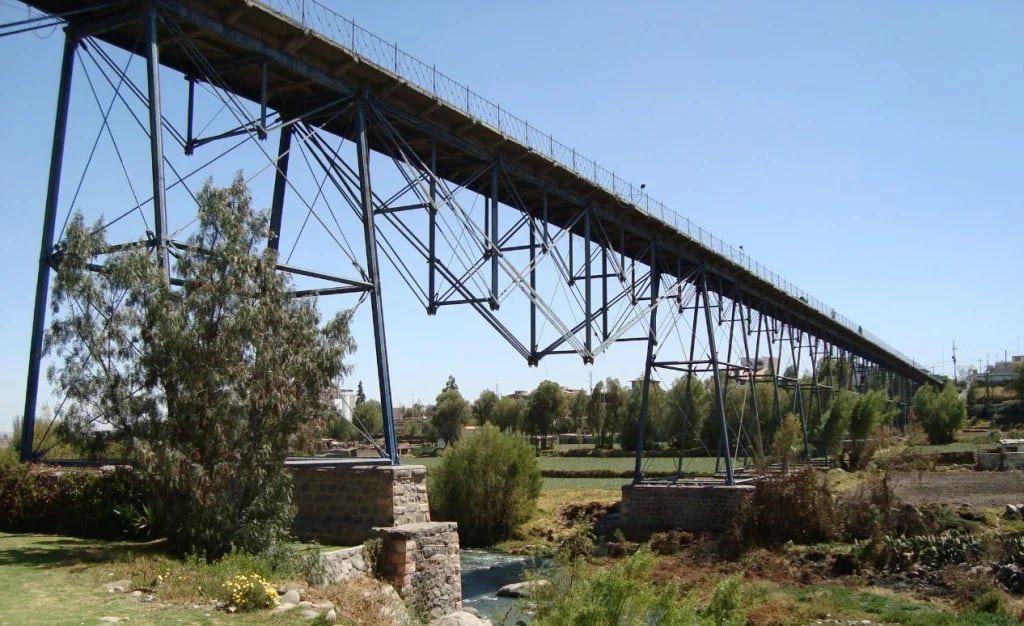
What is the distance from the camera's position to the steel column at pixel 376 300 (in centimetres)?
1630

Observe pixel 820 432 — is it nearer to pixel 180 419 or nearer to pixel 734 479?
pixel 734 479

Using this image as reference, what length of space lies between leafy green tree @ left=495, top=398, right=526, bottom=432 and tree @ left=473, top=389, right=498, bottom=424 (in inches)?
32.9

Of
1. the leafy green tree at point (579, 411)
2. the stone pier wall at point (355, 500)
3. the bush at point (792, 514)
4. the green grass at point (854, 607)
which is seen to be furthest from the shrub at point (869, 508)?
the leafy green tree at point (579, 411)

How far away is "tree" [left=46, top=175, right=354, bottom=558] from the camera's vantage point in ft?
40.8

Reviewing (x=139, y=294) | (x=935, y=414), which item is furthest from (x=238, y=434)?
(x=935, y=414)

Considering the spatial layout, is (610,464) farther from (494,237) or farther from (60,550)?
(60,550)

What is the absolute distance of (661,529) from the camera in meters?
31.5

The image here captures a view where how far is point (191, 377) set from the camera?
41.0 feet

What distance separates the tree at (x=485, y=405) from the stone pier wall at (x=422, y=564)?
81.2m

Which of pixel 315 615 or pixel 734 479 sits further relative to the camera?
pixel 734 479

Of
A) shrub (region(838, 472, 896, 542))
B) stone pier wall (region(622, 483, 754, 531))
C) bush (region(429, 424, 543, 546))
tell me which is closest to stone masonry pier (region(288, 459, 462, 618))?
stone pier wall (region(622, 483, 754, 531))

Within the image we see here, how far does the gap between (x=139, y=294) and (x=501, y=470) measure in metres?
24.5

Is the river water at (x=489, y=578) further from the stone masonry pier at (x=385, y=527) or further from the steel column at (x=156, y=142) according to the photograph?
the steel column at (x=156, y=142)

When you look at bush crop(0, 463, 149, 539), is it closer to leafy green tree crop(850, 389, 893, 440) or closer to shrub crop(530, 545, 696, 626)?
shrub crop(530, 545, 696, 626)
